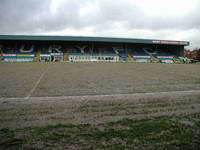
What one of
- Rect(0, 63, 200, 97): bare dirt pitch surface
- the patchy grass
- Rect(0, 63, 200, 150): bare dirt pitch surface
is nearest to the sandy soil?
Rect(0, 63, 200, 150): bare dirt pitch surface

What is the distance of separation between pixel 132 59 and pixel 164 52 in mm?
14456

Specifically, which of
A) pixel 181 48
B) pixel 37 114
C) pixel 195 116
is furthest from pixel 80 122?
pixel 181 48

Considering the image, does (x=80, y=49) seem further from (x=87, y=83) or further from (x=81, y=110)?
(x=81, y=110)

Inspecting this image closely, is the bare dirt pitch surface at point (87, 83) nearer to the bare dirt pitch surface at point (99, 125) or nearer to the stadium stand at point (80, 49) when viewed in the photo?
the bare dirt pitch surface at point (99, 125)

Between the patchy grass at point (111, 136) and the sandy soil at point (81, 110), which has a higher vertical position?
the sandy soil at point (81, 110)

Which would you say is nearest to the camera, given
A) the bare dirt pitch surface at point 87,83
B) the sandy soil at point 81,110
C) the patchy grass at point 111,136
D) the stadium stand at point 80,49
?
the patchy grass at point 111,136

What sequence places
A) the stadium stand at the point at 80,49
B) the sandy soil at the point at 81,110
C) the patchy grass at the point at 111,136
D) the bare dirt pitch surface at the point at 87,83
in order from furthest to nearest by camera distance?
the stadium stand at the point at 80,49
the bare dirt pitch surface at the point at 87,83
the sandy soil at the point at 81,110
the patchy grass at the point at 111,136

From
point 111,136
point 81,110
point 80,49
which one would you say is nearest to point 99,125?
point 111,136

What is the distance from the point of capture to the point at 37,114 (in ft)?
10.4

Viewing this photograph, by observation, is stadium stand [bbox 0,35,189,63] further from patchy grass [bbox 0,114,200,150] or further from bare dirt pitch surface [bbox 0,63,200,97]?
patchy grass [bbox 0,114,200,150]

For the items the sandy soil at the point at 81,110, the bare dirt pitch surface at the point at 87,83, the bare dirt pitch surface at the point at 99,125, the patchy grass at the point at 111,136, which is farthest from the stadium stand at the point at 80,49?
the patchy grass at the point at 111,136

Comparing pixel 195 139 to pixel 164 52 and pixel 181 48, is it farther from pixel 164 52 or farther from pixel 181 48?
pixel 181 48

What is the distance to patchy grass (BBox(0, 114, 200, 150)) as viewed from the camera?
78.0 inches

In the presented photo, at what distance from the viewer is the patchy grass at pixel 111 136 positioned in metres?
1.98
